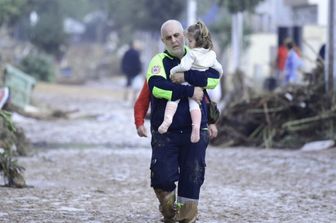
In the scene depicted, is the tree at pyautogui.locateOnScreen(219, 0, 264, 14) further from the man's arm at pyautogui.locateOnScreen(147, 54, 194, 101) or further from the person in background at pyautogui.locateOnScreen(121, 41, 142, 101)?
the man's arm at pyautogui.locateOnScreen(147, 54, 194, 101)

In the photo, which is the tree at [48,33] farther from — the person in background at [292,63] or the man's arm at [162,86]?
the man's arm at [162,86]

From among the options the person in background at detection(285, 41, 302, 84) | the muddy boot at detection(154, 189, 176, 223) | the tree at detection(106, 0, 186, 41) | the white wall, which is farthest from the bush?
the muddy boot at detection(154, 189, 176, 223)

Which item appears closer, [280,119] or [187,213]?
[187,213]

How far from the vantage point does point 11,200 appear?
10.3m

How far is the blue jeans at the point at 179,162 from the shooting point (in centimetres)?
857

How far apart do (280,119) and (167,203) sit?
33.1ft

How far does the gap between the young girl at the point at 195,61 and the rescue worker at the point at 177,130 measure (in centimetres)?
5

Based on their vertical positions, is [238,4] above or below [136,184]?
above

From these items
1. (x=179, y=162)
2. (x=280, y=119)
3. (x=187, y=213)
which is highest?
(x=179, y=162)

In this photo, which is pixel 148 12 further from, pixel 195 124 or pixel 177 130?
pixel 195 124

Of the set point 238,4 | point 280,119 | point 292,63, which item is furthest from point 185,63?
point 238,4

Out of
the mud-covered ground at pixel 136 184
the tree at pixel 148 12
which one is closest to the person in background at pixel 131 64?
the mud-covered ground at pixel 136 184

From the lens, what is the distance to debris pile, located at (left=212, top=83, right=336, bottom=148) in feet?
60.0

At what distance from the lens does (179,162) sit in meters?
8.71
